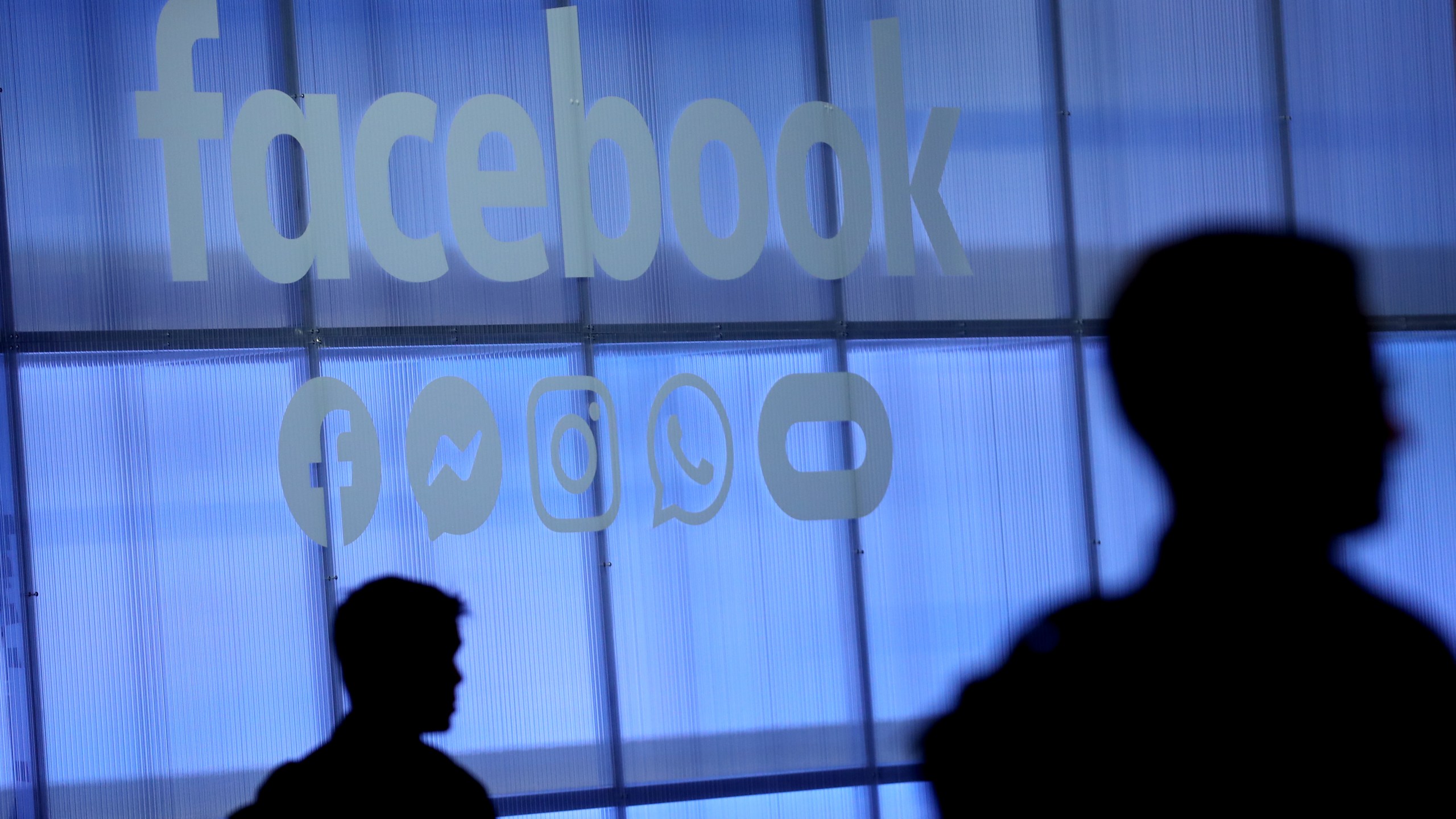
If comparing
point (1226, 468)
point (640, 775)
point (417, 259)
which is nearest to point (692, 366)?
point (417, 259)

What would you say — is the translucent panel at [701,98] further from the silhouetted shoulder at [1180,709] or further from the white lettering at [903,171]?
the silhouetted shoulder at [1180,709]

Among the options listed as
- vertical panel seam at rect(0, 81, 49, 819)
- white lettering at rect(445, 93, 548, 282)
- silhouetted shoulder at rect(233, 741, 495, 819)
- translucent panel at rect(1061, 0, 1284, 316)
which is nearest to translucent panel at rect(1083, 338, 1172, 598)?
translucent panel at rect(1061, 0, 1284, 316)

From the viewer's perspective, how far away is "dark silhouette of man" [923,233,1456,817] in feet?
1.87

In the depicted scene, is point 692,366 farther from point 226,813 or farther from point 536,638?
point 226,813

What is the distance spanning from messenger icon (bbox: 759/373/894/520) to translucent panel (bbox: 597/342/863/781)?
5 centimetres

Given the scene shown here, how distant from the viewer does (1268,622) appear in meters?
0.59

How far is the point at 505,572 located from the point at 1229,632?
492cm

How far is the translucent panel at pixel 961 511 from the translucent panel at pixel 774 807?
0.22 metres

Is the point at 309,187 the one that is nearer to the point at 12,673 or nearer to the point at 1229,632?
the point at 12,673

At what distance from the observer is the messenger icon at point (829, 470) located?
5598mm

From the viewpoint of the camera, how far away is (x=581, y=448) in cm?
543

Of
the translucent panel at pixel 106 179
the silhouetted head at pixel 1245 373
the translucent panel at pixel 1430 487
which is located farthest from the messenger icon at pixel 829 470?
the silhouetted head at pixel 1245 373

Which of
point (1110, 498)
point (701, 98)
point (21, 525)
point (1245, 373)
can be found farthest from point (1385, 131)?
point (1245, 373)

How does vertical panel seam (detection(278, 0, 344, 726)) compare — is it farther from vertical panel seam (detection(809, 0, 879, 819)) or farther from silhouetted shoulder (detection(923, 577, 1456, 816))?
silhouetted shoulder (detection(923, 577, 1456, 816))
